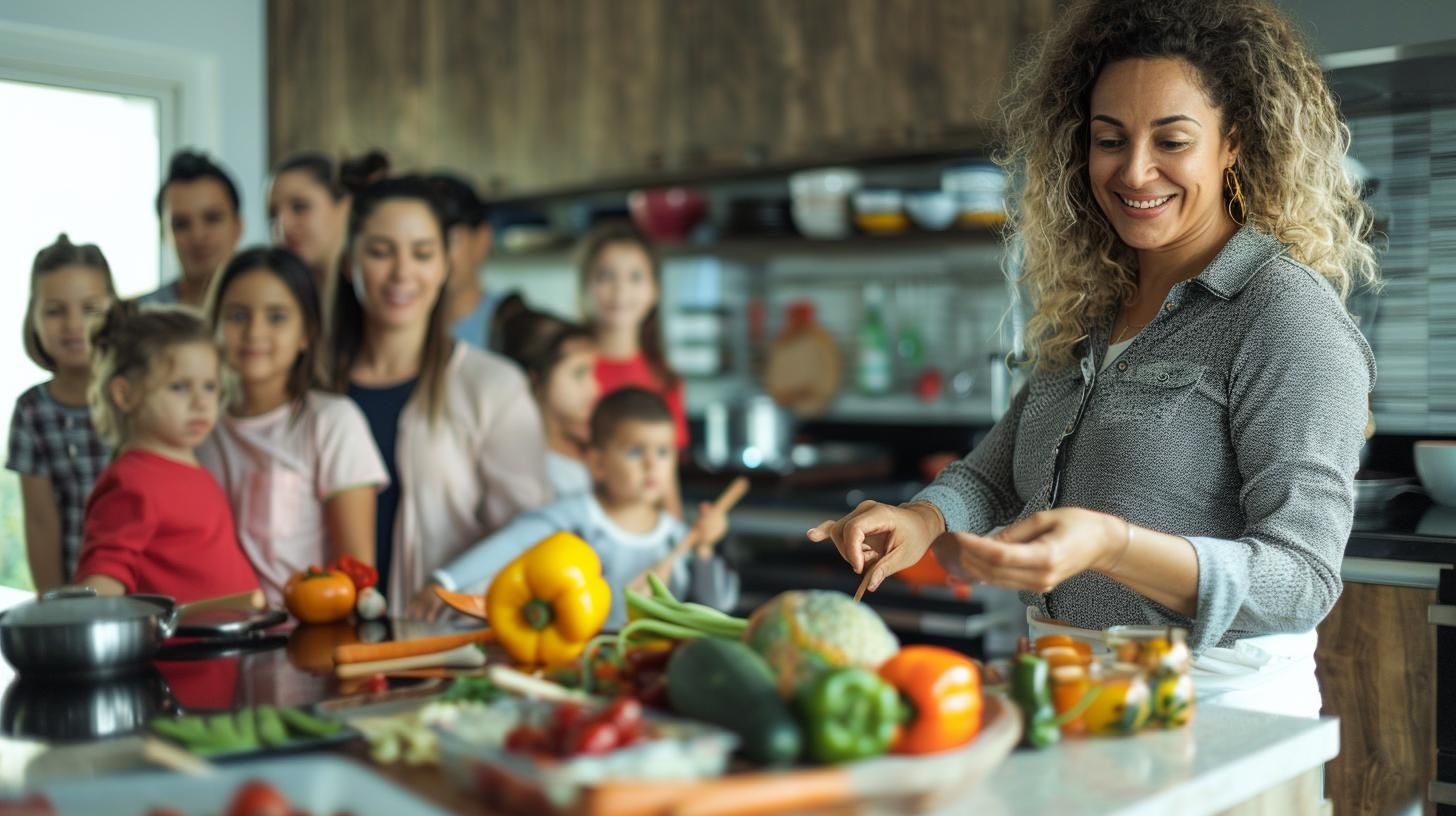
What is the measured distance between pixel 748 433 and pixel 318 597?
2681mm

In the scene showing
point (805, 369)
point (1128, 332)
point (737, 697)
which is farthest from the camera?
point (805, 369)

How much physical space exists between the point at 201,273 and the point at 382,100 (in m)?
2.37

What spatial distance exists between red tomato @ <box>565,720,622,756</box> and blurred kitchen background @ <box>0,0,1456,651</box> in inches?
86.8

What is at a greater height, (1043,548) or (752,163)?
(752,163)

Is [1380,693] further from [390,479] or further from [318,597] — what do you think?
[390,479]

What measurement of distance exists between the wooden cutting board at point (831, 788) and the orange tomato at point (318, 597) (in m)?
1.13

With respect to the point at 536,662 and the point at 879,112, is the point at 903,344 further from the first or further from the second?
the point at 536,662

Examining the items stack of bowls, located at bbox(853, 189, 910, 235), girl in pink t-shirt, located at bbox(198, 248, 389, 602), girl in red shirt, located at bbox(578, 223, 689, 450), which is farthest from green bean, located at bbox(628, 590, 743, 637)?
stack of bowls, located at bbox(853, 189, 910, 235)

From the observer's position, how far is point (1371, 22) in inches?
104

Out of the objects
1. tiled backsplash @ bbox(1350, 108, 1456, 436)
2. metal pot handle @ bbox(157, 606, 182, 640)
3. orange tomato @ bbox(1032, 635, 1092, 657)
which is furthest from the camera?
tiled backsplash @ bbox(1350, 108, 1456, 436)

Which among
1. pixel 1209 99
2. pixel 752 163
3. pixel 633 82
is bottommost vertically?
pixel 1209 99

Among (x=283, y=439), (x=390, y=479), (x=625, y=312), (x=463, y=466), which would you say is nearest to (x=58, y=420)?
(x=283, y=439)

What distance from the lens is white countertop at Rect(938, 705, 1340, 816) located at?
1.04 meters

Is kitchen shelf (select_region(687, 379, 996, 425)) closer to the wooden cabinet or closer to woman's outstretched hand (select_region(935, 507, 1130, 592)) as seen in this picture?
the wooden cabinet
